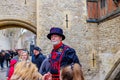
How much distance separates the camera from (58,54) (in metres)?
3.00

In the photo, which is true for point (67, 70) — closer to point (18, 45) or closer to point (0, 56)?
point (0, 56)

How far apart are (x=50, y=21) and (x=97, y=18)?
4.31ft

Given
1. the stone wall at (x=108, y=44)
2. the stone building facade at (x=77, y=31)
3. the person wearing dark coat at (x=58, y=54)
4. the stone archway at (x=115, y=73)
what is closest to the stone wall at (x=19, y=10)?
the stone building facade at (x=77, y=31)

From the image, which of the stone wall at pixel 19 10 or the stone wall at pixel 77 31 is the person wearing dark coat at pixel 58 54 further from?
the stone wall at pixel 19 10

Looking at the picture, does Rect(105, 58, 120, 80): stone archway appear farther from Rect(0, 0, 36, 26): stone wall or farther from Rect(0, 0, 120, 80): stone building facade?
Rect(0, 0, 36, 26): stone wall

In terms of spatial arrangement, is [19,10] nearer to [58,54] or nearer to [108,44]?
[108,44]

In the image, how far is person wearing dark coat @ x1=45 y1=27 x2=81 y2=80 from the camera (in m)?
2.93

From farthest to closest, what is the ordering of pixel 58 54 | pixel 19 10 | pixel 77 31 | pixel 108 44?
pixel 19 10 → pixel 77 31 → pixel 108 44 → pixel 58 54

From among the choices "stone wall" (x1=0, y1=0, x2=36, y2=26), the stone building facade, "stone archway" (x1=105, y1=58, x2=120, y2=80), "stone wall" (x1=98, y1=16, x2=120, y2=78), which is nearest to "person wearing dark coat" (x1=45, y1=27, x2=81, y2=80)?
"stone wall" (x1=98, y1=16, x2=120, y2=78)

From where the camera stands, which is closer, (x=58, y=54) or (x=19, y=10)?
(x=58, y=54)

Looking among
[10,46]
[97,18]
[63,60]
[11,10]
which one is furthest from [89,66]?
[10,46]

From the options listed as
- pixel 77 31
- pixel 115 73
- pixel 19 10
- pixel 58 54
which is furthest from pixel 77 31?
pixel 58 54

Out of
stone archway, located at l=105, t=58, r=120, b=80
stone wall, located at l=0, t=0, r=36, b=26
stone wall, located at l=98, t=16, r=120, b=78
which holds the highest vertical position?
stone wall, located at l=0, t=0, r=36, b=26

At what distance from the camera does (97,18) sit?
830cm
